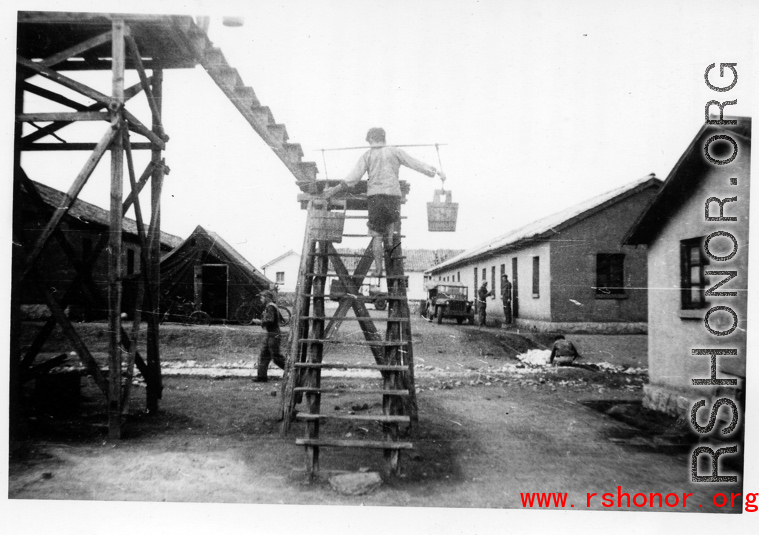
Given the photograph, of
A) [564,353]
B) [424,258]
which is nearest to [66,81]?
[564,353]

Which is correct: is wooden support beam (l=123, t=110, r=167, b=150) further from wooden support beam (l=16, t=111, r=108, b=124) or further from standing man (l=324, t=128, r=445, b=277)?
standing man (l=324, t=128, r=445, b=277)

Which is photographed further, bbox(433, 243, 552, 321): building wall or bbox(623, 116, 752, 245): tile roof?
bbox(433, 243, 552, 321): building wall

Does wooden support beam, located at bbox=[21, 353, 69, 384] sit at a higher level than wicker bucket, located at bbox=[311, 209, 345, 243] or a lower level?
lower

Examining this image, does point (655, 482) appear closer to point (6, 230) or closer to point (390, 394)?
point (390, 394)

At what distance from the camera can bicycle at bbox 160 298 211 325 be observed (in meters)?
13.6

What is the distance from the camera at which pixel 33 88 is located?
17.9 feet

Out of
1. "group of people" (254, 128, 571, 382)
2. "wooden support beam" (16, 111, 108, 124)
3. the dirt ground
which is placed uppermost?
"wooden support beam" (16, 111, 108, 124)

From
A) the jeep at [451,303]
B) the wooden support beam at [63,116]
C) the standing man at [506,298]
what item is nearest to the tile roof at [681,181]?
the wooden support beam at [63,116]

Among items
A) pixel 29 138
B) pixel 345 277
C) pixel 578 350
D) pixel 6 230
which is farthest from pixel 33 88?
pixel 578 350

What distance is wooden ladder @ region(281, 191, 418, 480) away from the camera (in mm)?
4129

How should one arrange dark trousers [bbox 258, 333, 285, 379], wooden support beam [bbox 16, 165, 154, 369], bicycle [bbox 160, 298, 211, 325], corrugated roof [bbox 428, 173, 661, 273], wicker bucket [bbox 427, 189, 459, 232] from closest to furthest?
wicker bucket [bbox 427, 189, 459, 232], wooden support beam [bbox 16, 165, 154, 369], dark trousers [bbox 258, 333, 285, 379], corrugated roof [bbox 428, 173, 661, 273], bicycle [bbox 160, 298, 211, 325]

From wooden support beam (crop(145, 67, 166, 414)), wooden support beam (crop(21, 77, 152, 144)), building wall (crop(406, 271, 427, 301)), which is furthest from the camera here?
building wall (crop(406, 271, 427, 301))

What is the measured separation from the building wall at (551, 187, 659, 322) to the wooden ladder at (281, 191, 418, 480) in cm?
741

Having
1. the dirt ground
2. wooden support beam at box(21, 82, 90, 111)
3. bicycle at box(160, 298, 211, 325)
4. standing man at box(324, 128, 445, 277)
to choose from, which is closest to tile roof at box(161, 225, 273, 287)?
bicycle at box(160, 298, 211, 325)
